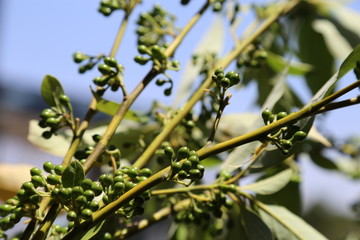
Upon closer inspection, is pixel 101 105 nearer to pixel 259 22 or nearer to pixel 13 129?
pixel 259 22

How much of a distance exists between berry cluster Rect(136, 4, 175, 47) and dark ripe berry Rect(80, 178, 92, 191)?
0.42 m

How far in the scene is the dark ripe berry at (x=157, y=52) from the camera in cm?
74

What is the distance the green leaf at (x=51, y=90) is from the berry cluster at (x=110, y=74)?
6 centimetres

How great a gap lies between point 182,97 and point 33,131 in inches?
19.2

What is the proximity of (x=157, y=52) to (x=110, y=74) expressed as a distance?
0.07 meters

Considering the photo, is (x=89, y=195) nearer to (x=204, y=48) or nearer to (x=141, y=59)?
(x=141, y=59)

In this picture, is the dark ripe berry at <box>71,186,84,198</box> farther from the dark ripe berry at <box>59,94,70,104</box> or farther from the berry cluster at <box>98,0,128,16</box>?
the berry cluster at <box>98,0,128,16</box>

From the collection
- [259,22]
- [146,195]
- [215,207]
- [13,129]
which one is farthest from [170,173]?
[13,129]

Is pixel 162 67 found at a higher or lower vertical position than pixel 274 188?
higher

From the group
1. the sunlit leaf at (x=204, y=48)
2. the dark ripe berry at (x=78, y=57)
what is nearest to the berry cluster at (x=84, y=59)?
the dark ripe berry at (x=78, y=57)

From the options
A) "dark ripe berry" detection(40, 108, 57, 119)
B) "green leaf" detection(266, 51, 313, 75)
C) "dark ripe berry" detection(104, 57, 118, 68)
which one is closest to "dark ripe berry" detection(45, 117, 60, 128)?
"dark ripe berry" detection(40, 108, 57, 119)

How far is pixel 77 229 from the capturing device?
572 millimetres

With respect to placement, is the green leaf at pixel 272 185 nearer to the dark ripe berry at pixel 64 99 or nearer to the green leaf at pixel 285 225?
the green leaf at pixel 285 225

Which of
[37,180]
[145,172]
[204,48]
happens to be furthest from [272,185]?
[204,48]
